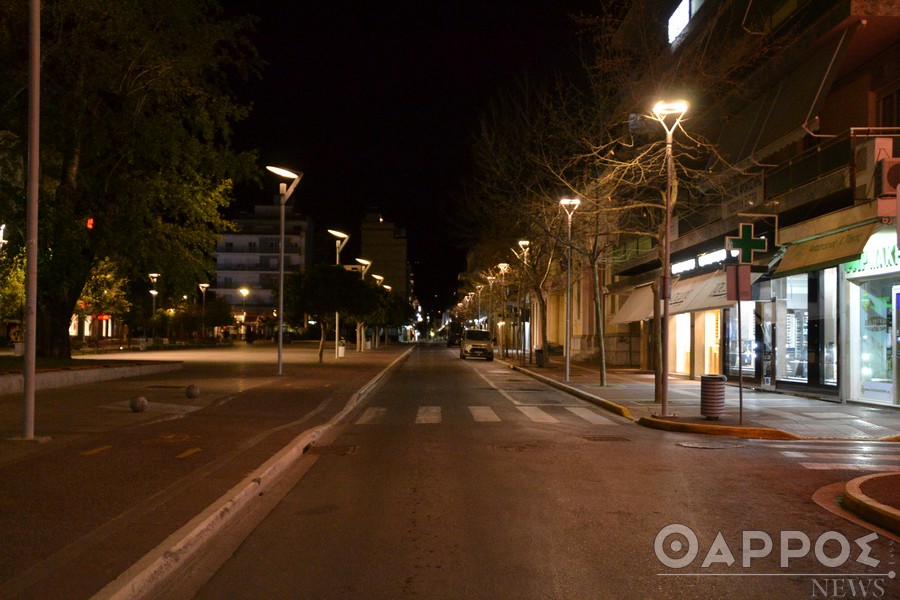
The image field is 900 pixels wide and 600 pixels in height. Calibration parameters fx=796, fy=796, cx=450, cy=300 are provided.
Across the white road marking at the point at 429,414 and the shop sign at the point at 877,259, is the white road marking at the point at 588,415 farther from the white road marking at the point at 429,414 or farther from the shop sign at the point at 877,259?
the shop sign at the point at 877,259

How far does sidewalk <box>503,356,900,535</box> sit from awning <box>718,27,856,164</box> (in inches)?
290

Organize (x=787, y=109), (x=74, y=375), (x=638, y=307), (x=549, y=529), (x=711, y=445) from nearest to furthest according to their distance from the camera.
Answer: (x=549, y=529) → (x=711, y=445) → (x=787, y=109) → (x=74, y=375) → (x=638, y=307)

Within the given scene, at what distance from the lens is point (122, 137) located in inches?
1035

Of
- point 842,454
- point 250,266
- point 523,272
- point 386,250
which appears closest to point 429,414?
point 842,454

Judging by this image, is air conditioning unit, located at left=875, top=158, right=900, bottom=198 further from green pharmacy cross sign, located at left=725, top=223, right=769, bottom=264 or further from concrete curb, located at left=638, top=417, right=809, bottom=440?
concrete curb, located at left=638, top=417, right=809, bottom=440

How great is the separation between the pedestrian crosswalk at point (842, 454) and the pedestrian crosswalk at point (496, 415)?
4.59 metres

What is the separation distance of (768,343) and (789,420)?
331 inches

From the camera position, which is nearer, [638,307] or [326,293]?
[638,307]

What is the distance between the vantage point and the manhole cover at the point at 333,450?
499 inches

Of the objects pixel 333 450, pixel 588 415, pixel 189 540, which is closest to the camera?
pixel 189 540

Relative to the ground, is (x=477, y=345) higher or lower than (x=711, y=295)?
lower

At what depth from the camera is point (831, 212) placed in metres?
21.0

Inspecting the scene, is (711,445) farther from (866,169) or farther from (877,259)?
(866,169)

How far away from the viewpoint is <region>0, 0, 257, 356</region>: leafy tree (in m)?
23.3
